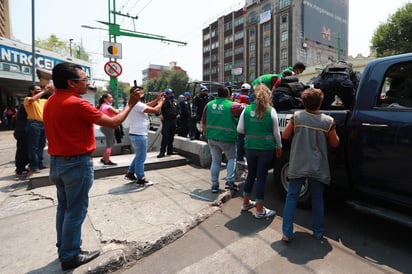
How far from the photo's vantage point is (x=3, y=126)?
68.5ft

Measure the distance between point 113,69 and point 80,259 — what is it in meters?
7.75

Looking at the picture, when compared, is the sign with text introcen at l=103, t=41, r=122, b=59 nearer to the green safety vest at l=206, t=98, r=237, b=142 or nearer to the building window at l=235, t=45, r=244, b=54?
the green safety vest at l=206, t=98, r=237, b=142

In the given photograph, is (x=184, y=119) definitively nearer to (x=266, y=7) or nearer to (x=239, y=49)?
(x=266, y=7)

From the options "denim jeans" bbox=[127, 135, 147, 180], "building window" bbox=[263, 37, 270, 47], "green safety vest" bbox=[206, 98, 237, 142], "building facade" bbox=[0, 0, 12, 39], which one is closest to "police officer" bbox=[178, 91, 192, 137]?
"denim jeans" bbox=[127, 135, 147, 180]

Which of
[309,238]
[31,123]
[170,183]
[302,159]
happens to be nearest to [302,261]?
[309,238]

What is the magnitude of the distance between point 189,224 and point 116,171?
117 inches

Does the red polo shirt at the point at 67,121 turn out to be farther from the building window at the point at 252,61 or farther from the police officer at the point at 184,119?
the building window at the point at 252,61

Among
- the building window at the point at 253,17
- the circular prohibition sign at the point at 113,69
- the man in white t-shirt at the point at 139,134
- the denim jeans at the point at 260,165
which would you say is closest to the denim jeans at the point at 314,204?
the denim jeans at the point at 260,165

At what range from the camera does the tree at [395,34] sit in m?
22.0

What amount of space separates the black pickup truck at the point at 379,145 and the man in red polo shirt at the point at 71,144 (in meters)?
2.60

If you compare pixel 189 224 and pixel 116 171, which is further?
pixel 116 171

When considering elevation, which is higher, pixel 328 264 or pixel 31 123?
pixel 31 123

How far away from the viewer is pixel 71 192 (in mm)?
2408

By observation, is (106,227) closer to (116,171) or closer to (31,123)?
(116,171)
